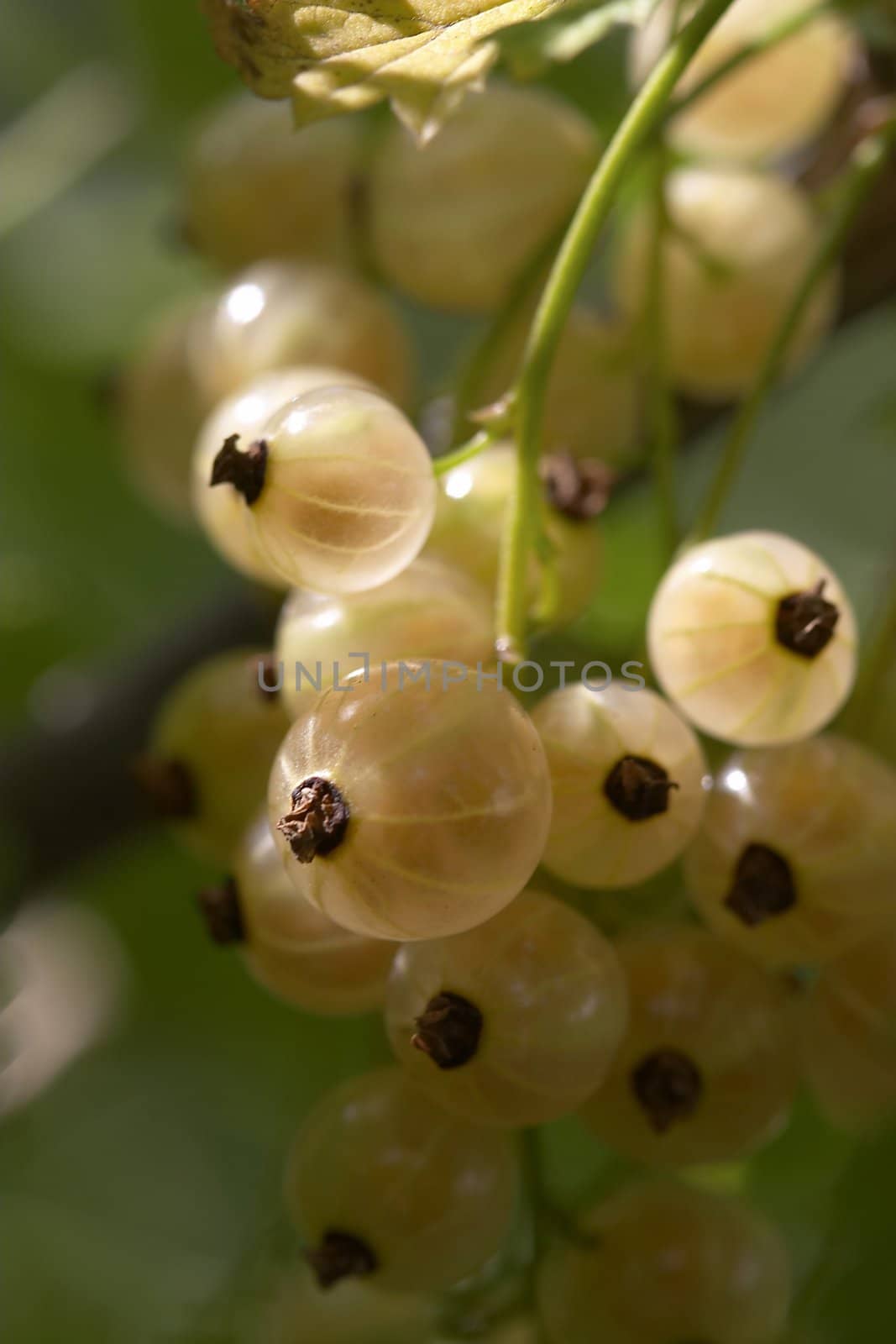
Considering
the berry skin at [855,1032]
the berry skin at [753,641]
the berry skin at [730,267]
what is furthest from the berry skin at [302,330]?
the berry skin at [855,1032]

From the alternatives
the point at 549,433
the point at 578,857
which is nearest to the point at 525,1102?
the point at 578,857

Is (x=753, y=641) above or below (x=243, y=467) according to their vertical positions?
below

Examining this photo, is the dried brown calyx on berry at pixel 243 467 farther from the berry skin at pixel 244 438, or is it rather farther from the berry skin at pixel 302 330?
the berry skin at pixel 302 330

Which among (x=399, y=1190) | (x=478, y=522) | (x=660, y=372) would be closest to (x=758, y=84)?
(x=660, y=372)

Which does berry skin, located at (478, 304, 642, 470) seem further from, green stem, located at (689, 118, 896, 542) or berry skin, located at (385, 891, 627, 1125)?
berry skin, located at (385, 891, 627, 1125)

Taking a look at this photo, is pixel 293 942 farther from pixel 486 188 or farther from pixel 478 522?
pixel 486 188

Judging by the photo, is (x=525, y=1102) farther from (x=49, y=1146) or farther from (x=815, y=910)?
(x=49, y=1146)
